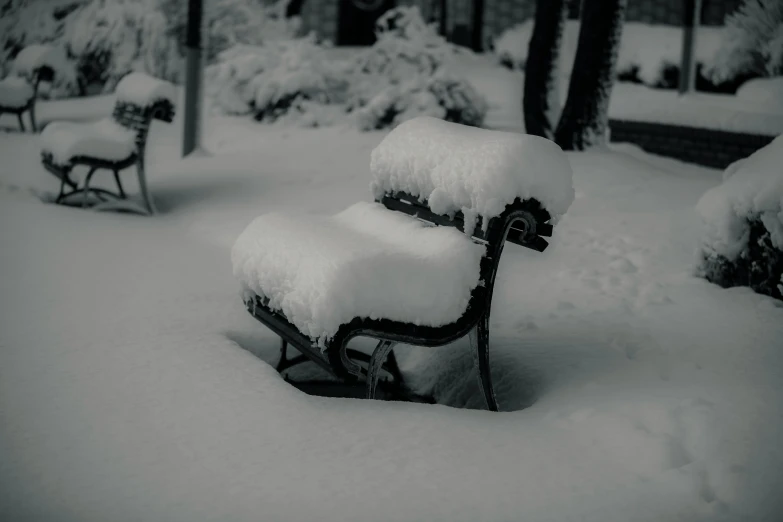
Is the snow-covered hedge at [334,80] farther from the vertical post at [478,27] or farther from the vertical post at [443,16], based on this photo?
the vertical post at [478,27]

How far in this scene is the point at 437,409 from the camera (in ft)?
10.7

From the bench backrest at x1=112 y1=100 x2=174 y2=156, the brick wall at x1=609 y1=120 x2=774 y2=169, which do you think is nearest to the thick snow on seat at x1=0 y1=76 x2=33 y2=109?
the bench backrest at x1=112 y1=100 x2=174 y2=156

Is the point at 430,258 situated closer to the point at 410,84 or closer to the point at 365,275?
the point at 365,275

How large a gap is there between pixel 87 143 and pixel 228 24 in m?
8.42

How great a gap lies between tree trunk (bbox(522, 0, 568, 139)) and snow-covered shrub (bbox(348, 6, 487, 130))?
115 cm

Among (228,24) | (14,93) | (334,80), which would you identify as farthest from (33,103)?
(228,24)

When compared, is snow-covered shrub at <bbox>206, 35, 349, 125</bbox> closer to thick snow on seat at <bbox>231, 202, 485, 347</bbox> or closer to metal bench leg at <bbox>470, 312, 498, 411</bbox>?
thick snow on seat at <bbox>231, 202, 485, 347</bbox>

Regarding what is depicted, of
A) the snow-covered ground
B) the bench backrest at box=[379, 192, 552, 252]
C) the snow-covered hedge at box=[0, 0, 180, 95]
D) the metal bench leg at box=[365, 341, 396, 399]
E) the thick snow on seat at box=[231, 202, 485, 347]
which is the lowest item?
the snow-covered ground

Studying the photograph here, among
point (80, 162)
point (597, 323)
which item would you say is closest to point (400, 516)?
point (597, 323)

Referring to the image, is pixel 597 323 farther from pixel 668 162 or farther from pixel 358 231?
pixel 668 162

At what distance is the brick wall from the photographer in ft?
27.1

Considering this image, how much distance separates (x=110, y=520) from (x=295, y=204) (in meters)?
4.45

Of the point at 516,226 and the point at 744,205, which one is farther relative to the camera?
the point at 744,205

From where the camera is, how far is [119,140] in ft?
22.4
